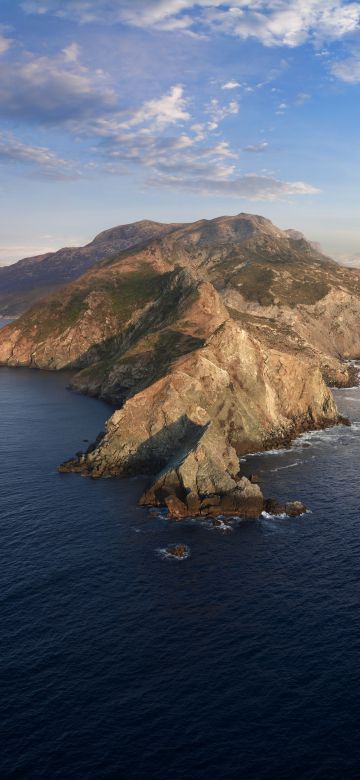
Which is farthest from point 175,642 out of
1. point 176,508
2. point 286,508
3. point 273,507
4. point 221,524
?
point 286,508

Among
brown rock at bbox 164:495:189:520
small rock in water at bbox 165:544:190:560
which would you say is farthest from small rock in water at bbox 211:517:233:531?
small rock in water at bbox 165:544:190:560

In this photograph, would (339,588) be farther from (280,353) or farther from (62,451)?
(280,353)

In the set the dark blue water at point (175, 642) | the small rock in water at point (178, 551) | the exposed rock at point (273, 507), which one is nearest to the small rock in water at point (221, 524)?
the dark blue water at point (175, 642)

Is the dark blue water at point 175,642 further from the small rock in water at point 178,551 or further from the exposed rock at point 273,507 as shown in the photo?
the exposed rock at point 273,507

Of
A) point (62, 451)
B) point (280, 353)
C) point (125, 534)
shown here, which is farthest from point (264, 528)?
point (280, 353)

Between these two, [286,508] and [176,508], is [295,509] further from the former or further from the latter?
[176,508]
